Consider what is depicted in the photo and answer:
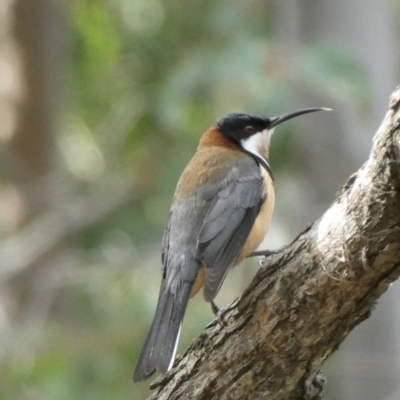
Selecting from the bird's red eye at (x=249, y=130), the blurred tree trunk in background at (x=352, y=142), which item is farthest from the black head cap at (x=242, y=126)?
the blurred tree trunk in background at (x=352, y=142)

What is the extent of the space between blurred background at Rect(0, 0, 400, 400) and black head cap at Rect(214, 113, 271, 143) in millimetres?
706

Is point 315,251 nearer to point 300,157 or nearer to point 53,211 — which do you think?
point 300,157

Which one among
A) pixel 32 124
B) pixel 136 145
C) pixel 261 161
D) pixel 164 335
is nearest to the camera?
pixel 164 335

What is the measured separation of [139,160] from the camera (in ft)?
30.1

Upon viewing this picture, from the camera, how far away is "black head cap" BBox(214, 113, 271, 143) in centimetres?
572

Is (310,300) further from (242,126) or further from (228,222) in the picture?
(242,126)

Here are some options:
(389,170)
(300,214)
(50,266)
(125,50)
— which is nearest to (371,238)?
(389,170)

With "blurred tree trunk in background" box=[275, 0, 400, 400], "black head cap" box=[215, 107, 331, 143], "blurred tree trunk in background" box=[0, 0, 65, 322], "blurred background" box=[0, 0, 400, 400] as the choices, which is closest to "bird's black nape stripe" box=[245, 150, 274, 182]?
"black head cap" box=[215, 107, 331, 143]

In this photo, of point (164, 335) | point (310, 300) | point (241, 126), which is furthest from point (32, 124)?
point (310, 300)

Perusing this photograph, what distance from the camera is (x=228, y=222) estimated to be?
15.2 feet

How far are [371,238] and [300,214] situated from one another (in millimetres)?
5336

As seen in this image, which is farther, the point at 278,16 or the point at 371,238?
the point at 278,16

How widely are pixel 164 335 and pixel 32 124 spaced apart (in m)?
5.41

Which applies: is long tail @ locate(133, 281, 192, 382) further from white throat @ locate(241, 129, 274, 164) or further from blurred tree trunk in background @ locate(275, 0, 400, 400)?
blurred tree trunk in background @ locate(275, 0, 400, 400)
